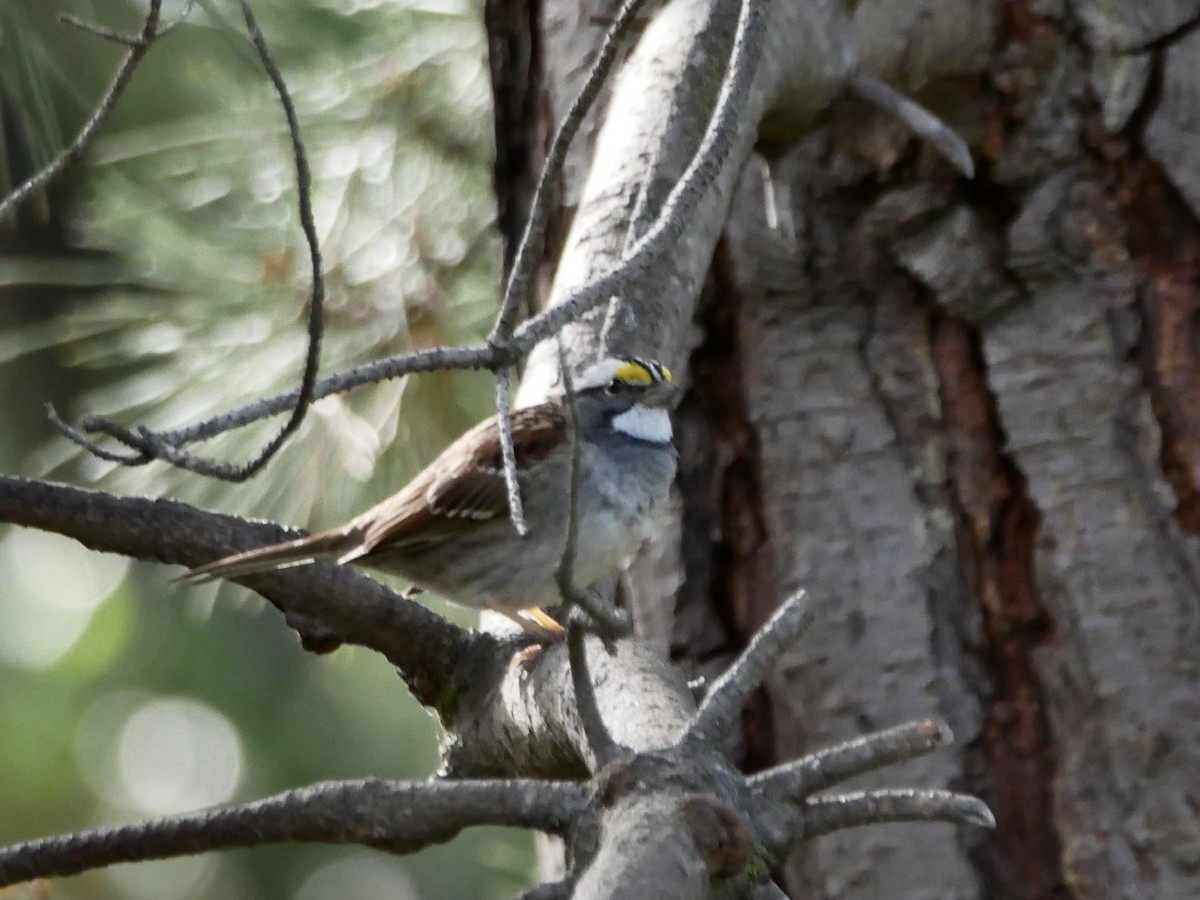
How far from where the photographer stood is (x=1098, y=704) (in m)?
2.32

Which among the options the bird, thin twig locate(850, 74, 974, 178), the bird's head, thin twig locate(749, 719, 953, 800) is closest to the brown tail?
the bird

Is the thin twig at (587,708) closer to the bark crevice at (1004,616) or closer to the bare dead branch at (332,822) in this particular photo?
the bare dead branch at (332,822)

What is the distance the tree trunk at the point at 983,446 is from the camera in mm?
2312

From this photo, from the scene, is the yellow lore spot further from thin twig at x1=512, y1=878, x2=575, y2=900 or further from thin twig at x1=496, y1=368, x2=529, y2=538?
thin twig at x1=512, y1=878, x2=575, y2=900

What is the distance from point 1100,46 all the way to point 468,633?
4.28 feet

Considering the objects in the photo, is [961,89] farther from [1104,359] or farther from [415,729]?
[415,729]

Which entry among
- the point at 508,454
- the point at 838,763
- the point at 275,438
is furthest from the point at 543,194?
the point at 838,763

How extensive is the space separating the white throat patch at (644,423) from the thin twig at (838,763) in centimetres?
135

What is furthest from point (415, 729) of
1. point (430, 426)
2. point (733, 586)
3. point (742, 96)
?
point (742, 96)

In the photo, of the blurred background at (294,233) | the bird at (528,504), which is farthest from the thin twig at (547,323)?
the blurred background at (294,233)

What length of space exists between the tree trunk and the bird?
0.12 meters

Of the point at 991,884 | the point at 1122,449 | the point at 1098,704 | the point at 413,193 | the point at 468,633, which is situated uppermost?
the point at 413,193

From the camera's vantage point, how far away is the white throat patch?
2811 millimetres

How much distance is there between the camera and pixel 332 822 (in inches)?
60.2
